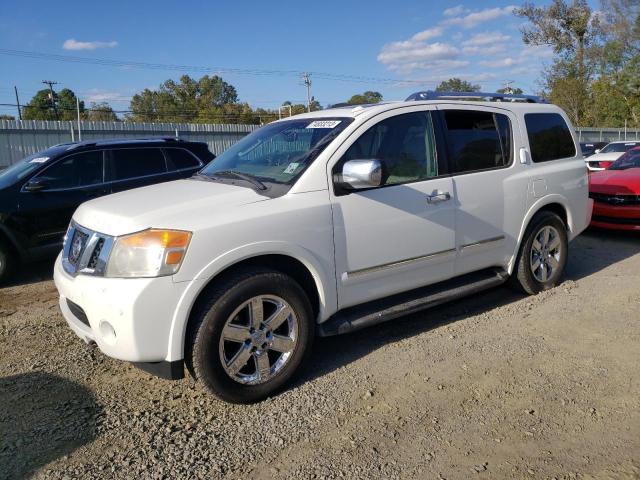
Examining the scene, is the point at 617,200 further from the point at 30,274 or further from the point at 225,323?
the point at 30,274

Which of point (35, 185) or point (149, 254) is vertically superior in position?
point (35, 185)

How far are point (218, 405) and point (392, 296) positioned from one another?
1.61 metres

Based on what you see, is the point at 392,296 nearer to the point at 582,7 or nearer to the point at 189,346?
the point at 189,346

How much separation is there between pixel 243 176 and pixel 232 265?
92cm

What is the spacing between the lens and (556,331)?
4.49m

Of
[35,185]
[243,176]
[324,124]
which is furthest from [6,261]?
[324,124]

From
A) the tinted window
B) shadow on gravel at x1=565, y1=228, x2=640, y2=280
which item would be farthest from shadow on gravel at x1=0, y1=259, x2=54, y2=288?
shadow on gravel at x1=565, y1=228, x2=640, y2=280

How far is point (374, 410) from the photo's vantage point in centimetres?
334

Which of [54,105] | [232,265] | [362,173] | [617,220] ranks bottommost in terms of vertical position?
[617,220]

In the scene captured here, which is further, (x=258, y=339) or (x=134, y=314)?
(x=258, y=339)

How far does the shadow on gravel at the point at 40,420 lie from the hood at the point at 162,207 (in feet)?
3.68

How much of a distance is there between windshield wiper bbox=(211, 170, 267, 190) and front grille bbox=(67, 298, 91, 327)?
137 centimetres

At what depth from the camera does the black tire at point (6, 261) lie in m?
6.24

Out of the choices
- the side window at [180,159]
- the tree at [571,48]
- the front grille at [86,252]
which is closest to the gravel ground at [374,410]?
the front grille at [86,252]
